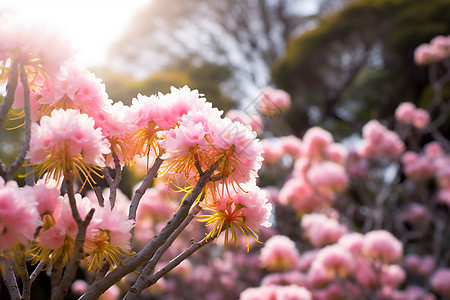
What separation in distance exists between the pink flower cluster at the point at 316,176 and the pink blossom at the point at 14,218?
3.02m

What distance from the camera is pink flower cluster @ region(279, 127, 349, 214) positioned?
350 cm

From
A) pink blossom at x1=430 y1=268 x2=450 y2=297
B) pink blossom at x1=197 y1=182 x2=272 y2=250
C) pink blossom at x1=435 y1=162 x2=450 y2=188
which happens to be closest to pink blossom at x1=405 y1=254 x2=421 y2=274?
pink blossom at x1=430 y1=268 x2=450 y2=297

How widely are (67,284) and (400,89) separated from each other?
23.0ft

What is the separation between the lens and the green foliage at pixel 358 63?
695cm

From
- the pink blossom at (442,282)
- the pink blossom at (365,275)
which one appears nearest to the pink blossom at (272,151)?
the pink blossom at (365,275)

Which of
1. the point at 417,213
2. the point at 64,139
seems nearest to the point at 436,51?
the point at 417,213

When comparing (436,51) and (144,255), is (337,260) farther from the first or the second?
(436,51)

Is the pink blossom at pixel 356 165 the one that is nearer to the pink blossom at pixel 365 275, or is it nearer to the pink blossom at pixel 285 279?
the pink blossom at pixel 365 275

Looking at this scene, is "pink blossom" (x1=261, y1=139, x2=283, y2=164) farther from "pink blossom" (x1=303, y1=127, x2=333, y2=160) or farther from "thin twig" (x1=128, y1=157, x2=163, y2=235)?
"thin twig" (x1=128, y1=157, x2=163, y2=235)

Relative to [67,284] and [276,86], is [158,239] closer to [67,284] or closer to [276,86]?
[67,284]

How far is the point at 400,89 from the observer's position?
6977 mm

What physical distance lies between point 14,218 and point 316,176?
3052 millimetres

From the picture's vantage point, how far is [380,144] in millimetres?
3961

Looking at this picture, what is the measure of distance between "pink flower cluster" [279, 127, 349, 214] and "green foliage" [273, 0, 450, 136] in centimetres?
300
